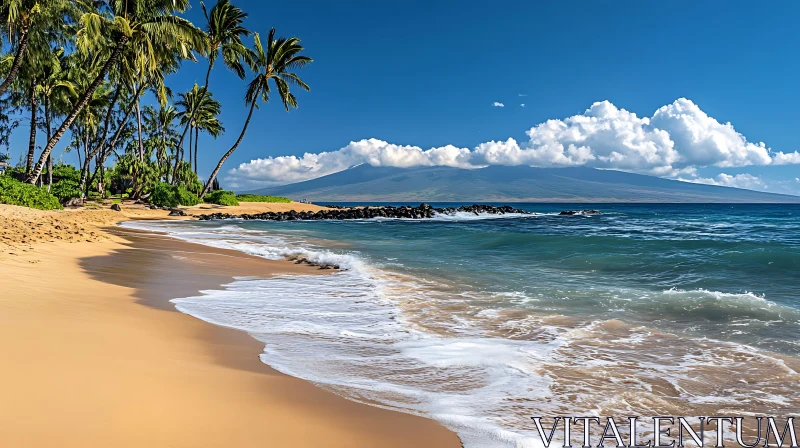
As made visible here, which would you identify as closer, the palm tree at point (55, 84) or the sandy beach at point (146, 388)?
the sandy beach at point (146, 388)

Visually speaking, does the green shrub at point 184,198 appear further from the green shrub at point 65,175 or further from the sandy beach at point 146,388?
the sandy beach at point 146,388

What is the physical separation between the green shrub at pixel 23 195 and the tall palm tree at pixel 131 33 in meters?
1.16

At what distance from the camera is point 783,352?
4.89m

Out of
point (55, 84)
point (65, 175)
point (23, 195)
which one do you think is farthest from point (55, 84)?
point (65, 175)

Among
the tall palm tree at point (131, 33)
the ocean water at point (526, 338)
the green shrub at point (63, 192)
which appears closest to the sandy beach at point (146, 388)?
the ocean water at point (526, 338)

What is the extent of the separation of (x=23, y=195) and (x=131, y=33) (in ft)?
30.2

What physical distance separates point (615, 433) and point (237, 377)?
276 cm

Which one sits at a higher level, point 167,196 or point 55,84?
point 55,84

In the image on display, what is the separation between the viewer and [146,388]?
121 inches

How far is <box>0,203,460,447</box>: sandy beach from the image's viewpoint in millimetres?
2488

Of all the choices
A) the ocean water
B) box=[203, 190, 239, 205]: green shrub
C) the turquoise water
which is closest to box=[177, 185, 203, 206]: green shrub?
box=[203, 190, 239, 205]: green shrub

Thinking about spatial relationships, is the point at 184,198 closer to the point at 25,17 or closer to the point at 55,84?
the point at 55,84

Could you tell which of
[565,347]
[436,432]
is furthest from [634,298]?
[436,432]

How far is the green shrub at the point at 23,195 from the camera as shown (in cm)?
1955
